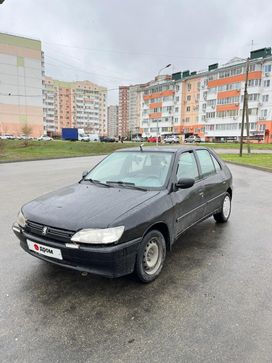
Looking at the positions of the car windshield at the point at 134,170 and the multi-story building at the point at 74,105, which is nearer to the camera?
the car windshield at the point at 134,170

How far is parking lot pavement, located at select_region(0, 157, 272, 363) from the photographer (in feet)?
6.75

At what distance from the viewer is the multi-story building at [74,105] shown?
106 metres

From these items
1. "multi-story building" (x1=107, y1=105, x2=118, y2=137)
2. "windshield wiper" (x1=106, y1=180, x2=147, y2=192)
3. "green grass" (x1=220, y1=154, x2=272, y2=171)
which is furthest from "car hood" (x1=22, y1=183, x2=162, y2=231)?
"multi-story building" (x1=107, y1=105, x2=118, y2=137)

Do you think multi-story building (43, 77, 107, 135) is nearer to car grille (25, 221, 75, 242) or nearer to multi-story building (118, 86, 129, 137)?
multi-story building (118, 86, 129, 137)

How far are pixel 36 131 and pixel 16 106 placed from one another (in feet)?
26.3

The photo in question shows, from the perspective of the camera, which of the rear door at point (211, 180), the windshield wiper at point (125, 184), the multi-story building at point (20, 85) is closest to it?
the windshield wiper at point (125, 184)

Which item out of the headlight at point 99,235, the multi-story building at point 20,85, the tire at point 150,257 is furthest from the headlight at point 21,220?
the multi-story building at point 20,85

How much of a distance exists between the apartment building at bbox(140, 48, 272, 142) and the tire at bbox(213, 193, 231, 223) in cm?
3854

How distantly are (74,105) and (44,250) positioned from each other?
4681 inches

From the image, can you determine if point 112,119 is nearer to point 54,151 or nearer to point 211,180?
point 54,151

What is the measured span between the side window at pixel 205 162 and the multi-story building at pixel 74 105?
106 meters

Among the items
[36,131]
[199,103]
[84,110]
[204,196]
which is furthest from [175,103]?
[204,196]

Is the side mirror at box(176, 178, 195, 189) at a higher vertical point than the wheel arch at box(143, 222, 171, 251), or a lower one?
higher

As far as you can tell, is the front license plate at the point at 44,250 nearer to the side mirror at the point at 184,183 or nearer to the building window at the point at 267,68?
the side mirror at the point at 184,183
